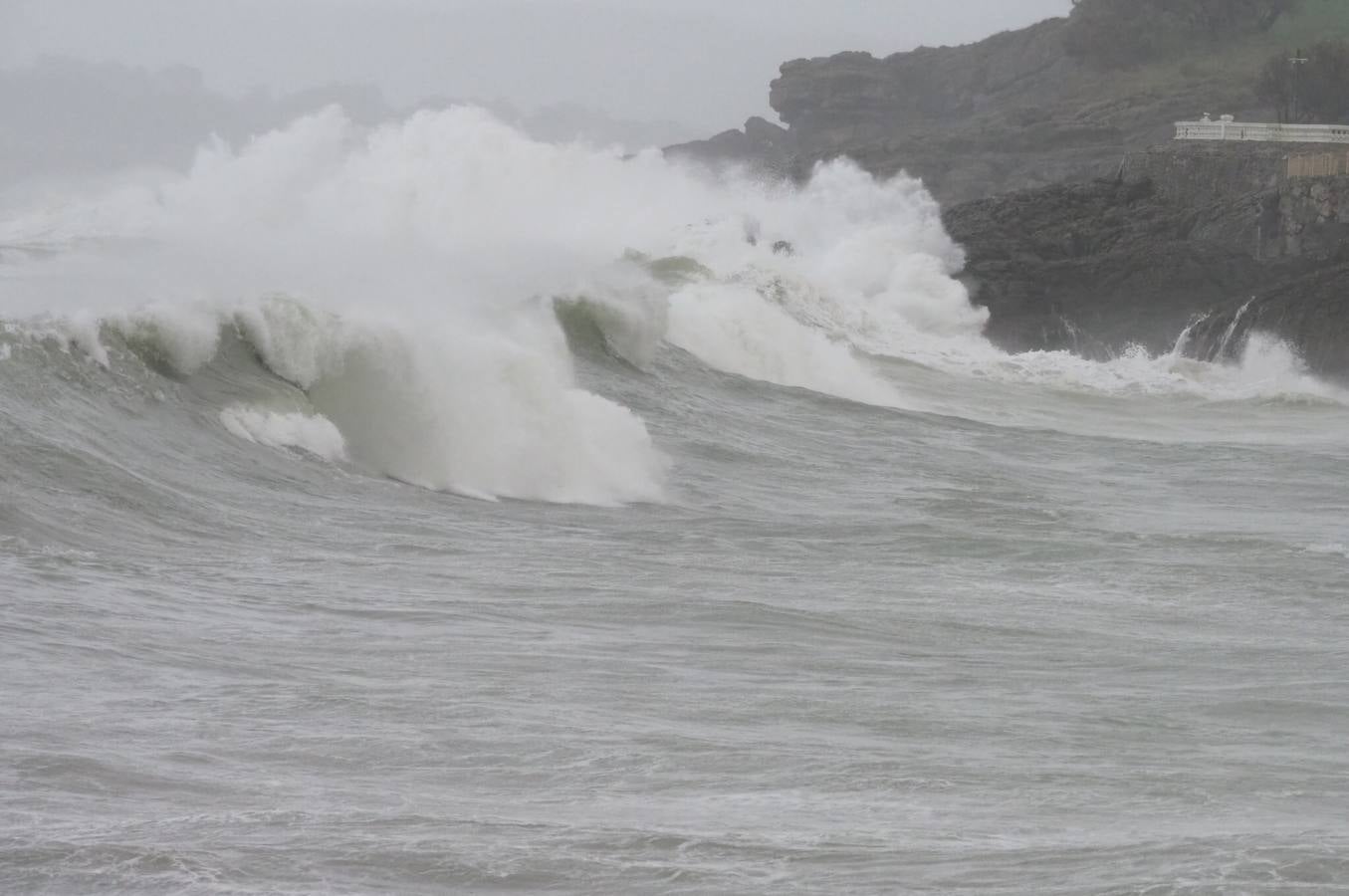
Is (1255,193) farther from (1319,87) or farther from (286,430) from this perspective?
(286,430)

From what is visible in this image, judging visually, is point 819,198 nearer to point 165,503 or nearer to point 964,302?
point 964,302

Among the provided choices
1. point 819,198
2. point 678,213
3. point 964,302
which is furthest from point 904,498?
point 819,198

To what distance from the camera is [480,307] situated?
20094 mm

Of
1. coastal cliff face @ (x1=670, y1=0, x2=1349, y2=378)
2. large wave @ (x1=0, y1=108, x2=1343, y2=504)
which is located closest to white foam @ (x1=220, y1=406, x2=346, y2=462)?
large wave @ (x1=0, y1=108, x2=1343, y2=504)

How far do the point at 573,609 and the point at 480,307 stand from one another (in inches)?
421

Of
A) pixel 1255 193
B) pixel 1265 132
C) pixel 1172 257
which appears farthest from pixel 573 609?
pixel 1265 132

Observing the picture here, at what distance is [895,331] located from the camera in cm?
3616

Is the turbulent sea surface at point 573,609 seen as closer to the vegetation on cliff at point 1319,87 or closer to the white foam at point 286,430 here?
the white foam at point 286,430

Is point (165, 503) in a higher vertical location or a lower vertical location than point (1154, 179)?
lower

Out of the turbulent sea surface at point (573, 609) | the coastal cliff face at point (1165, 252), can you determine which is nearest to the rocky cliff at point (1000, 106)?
the coastal cliff face at point (1165, 252)

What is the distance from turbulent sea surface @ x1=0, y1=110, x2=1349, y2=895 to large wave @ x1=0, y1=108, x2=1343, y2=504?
0.08 metres

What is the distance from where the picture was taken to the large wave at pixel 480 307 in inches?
581

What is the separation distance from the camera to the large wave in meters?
14.8

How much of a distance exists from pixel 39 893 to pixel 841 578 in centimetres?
697
